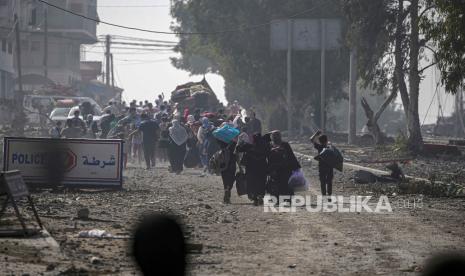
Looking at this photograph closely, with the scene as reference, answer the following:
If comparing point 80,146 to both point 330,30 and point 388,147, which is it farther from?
point 330,30

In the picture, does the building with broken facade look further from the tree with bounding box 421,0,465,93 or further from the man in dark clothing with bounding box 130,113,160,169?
the tree with bounding box 421,0,465,93

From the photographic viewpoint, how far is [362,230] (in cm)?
1504

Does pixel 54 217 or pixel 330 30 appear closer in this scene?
pixel 54 217

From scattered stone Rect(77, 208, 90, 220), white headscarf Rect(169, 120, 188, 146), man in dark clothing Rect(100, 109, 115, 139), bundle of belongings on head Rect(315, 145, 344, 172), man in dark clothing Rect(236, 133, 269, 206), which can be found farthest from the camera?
man in dark clothing Rect(100, 109, 115, 139)

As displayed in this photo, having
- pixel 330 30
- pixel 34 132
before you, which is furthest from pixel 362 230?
pixel 330 30

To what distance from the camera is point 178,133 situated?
31016 mm

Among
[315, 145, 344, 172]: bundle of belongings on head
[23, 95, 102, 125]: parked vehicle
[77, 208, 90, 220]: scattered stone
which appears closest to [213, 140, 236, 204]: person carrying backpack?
[315, 145, 344, 172]: bundle of belongings on head

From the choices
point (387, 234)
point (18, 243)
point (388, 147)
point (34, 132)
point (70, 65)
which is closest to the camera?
point (18, 243)

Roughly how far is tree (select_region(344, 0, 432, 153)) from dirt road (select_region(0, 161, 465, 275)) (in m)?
18.6

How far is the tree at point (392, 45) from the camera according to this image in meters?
38.9

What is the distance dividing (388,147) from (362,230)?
27.3 meters

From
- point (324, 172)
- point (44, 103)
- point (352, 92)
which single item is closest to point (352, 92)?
point (352, 92)

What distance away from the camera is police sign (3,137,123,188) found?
21.4 metres

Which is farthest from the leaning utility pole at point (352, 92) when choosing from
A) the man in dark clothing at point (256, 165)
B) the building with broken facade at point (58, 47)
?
the building with broken facade at point (58, 47)
